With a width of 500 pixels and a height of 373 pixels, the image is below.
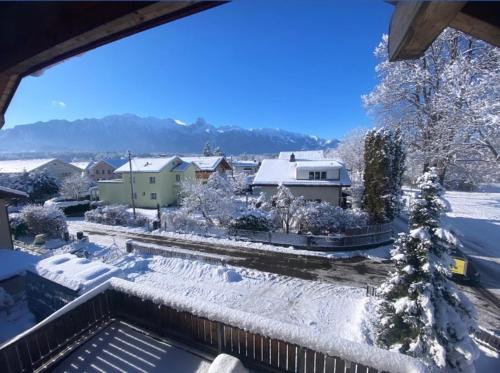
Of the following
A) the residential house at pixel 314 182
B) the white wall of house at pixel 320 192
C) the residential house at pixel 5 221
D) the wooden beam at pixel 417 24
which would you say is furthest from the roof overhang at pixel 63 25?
the white wall of house at pixel 320 192

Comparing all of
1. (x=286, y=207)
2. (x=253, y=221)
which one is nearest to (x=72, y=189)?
(x=253, y=221)

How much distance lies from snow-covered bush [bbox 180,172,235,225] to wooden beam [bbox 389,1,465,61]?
683 inches

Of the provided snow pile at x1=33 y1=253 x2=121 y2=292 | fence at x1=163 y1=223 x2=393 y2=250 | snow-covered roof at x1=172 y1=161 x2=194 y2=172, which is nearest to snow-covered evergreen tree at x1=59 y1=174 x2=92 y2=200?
snow-covered roof at x1=172 y1=161 x2=194 y2=172

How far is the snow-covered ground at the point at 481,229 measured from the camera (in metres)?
11.7

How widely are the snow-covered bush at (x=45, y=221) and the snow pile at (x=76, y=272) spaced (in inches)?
589

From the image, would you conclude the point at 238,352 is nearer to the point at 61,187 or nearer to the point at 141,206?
the point at 141,206

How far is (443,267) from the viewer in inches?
228

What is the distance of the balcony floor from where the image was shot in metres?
3.76

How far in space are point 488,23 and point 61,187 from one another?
139 ft

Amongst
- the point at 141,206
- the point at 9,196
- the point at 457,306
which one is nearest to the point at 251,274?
the point at 457,306

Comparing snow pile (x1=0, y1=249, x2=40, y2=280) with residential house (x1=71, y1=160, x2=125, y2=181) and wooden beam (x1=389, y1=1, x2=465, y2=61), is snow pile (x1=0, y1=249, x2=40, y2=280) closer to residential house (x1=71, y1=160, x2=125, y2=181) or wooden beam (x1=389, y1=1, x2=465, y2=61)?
wooden beam (x1=389, y1=1, x2=465, y2=61)

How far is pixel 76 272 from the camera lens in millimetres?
5938

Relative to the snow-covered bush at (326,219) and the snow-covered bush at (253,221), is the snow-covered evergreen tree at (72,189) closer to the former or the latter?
the snow-covered bush at (253,221)

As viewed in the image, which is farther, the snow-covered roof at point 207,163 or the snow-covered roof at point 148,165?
the snow-covered roof at point 207,163
